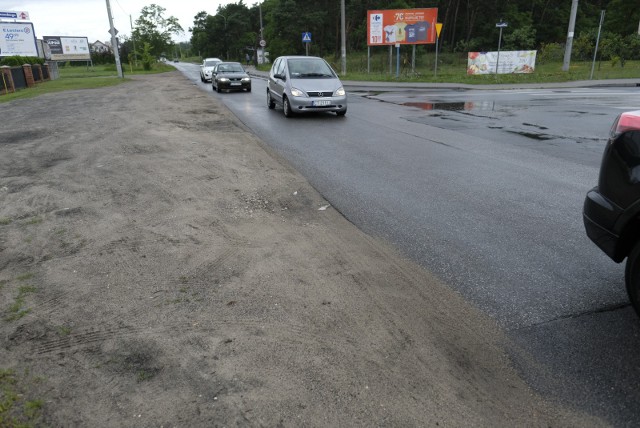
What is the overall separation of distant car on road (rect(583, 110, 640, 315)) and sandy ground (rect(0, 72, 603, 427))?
1031 millimetres

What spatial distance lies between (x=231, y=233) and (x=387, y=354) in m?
2.51

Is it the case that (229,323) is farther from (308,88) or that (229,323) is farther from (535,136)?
(308,88)

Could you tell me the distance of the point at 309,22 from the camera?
6397cm

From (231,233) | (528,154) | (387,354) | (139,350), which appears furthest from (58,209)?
(528,154)

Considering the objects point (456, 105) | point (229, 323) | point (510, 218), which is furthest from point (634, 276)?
point (456, 105)

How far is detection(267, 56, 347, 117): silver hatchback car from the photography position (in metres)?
13.7

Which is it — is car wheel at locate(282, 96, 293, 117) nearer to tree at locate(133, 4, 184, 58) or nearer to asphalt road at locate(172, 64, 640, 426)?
asphalt road at locate(172, 64, 640, 426)

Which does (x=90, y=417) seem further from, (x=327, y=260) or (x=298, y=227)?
(x=298, y=227)

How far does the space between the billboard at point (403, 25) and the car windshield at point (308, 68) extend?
841 inches

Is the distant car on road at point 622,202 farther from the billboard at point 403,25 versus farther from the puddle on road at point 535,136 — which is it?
the billboard at point 403,25

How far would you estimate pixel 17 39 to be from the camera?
40.2 metres

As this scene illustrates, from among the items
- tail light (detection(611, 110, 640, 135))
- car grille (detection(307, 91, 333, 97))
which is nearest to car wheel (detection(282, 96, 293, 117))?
car grille (detection(307, 91, 333, 97))

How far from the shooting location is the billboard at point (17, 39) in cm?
3944

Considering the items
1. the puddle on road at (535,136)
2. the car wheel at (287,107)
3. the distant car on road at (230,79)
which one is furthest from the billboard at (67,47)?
the puddle on road at (535,136)
